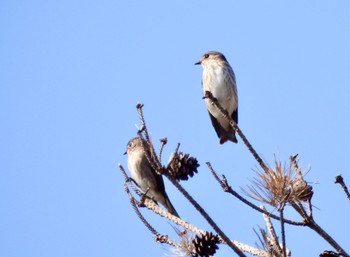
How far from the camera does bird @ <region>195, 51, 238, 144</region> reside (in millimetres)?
7289

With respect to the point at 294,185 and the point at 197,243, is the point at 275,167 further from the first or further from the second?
the point at 197,243

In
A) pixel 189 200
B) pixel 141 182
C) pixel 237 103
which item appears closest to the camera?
pixel 189 200

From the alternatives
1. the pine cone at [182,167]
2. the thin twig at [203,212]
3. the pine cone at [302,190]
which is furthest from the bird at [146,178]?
the thin twig at [203,212]

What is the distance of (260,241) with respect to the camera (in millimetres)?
2836

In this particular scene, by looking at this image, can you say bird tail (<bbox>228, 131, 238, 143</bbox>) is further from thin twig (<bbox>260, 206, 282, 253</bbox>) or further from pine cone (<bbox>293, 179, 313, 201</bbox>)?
pine cone (<bbox>293, 179, 313, 201</bbox>)

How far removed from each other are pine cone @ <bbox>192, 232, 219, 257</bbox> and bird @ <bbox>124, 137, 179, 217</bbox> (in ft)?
13.5

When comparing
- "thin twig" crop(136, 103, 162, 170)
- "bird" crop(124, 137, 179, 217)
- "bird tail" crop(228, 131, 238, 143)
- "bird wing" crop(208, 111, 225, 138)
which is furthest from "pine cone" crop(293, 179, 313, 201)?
"bird wing" crop(208, 111, 225, 138)

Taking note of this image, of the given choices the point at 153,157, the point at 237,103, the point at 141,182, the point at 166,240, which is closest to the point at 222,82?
the point at 237,103

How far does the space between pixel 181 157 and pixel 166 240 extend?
1.73 ft

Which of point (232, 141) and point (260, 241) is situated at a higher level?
point (232, 141)

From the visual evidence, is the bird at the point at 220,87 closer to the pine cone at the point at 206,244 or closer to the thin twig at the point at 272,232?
the thin twig at the point at 272,232

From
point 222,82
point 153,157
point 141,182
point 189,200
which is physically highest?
point 222,82

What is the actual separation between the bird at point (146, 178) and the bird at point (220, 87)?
107 centimetres

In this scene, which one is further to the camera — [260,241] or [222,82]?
[222,82]
